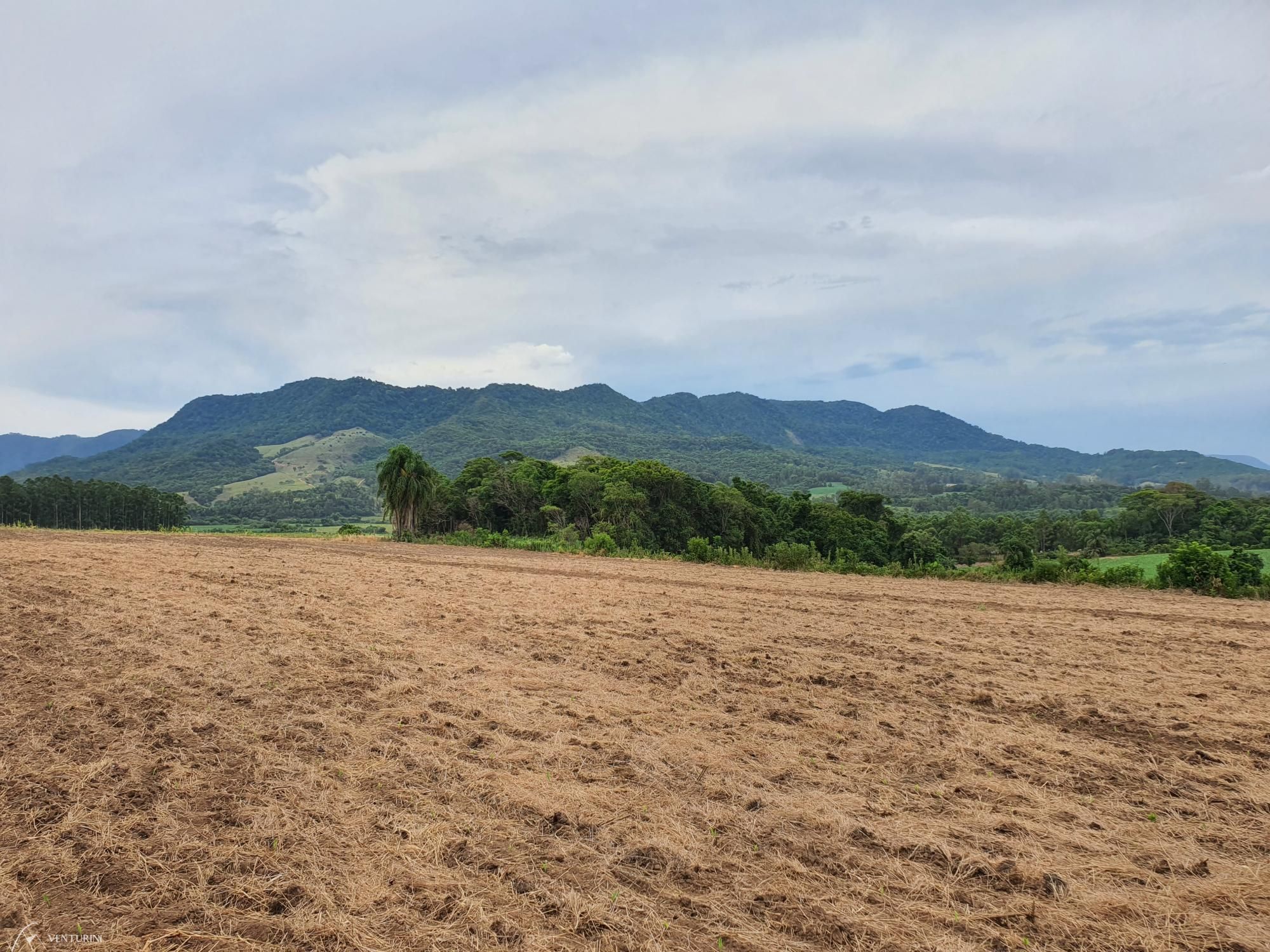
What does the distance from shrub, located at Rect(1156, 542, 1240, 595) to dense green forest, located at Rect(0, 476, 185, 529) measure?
67.2 meters

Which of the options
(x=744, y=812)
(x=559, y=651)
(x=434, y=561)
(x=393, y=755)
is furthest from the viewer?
(x=434, y=561)

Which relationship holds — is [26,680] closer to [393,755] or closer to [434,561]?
[393,755]

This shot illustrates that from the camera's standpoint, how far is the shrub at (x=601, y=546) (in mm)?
25078

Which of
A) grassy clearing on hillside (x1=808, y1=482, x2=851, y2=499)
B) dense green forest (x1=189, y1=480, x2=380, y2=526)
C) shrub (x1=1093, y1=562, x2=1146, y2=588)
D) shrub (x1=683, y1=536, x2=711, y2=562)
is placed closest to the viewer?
shrub (x1=1093, y1=562, x2=1146, y2=588)

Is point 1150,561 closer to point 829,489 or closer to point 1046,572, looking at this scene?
point 1046,572

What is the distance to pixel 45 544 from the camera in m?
19.2

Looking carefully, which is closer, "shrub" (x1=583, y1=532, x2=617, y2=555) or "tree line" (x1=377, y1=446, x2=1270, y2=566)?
"shrub" (x1=583, y1=532, x2=617, y2=555)

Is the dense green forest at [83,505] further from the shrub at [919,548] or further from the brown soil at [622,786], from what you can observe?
the brown soil at [622,786]

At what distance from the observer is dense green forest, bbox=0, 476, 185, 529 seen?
5578 centimetres

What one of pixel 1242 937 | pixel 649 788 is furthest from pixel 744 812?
pixel 1242 937

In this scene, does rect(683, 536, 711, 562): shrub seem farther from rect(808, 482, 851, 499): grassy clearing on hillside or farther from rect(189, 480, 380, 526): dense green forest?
rect(808, 482, 851, 499): grassy clearing on hillside

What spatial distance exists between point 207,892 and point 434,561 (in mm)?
17895

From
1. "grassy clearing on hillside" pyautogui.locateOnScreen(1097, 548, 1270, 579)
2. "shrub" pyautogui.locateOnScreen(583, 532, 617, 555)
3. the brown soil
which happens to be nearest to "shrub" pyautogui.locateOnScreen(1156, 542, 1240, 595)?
the brown soil

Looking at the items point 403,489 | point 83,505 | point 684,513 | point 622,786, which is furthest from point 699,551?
point 83,505
